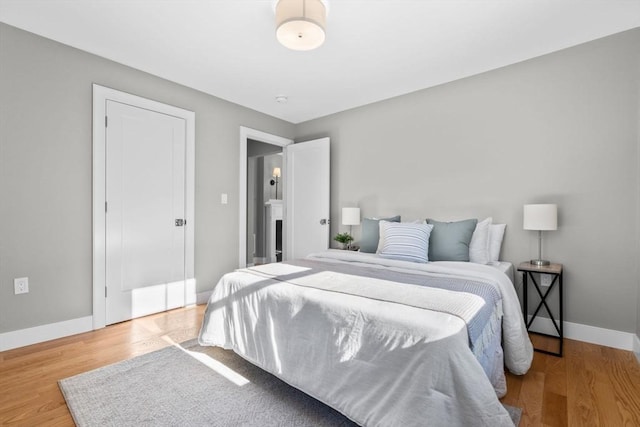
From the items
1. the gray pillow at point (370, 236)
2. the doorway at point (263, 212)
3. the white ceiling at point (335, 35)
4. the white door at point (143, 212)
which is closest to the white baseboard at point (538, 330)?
the white door at point (143, 212)

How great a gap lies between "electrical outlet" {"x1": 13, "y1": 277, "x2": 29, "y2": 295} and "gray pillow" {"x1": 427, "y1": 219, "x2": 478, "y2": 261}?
3413 millimetres

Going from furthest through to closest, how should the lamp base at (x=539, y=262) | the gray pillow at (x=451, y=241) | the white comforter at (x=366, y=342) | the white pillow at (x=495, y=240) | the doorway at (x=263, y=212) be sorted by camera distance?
the doorway at (x=263, y=212)
the white pillow at (x=495, y=240)
the gray pillow at (x=451, y=241)
the lamp base at (x=539, y=262)
the white comforter at (x=366, y=342)

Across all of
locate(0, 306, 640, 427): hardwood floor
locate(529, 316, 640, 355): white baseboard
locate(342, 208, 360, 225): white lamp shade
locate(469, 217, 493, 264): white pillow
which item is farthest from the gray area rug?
A: locate(342, 208, 360, 225): white lamp shade

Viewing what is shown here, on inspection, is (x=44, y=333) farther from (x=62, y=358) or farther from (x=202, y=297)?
(x=202, y=297)

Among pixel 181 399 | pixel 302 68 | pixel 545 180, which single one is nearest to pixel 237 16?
pixel 302 68

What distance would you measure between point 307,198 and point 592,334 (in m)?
3.36

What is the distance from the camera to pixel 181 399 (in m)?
1.76

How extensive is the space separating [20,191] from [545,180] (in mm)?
4436

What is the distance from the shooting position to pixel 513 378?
80.2 inches

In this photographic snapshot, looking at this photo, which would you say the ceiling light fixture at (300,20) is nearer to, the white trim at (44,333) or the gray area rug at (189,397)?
the gray area rug at (189,397)

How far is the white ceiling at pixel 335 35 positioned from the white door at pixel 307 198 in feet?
3.82

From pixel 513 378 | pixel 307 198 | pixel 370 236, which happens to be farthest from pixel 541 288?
pixel 307 198

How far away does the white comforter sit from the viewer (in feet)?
4.00

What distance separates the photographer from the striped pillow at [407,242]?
2744 millimetres
